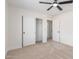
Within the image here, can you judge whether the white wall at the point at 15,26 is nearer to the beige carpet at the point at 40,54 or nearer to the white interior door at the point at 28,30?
the white interior door at the point at 28,30

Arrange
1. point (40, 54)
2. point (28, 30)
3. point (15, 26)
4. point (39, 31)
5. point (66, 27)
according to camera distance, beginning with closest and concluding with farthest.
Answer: point (40, 54) → point (15, 26) → point (28, 30) → point (66, 27) → point (39, 31)

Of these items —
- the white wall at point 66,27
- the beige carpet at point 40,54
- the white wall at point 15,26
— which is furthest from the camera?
the white wall at point 66,27

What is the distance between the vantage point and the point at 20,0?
11.6ft

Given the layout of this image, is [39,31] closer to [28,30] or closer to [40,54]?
[28,30]

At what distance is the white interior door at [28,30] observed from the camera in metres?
5.12

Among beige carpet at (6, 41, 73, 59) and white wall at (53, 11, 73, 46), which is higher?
white wall at (53, 11, 73, 46)

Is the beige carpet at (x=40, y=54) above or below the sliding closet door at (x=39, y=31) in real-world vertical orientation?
below

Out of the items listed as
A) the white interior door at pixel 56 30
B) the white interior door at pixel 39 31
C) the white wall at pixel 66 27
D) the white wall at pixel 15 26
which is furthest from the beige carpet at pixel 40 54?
the white interior door at pixel 39 31

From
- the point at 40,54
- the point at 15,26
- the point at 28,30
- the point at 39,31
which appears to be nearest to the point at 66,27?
the point at 39,31

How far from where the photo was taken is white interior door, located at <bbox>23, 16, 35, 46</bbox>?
5125mm

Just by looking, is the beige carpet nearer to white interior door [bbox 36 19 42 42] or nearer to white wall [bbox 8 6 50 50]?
white wall [bbox 8 6 50 50]

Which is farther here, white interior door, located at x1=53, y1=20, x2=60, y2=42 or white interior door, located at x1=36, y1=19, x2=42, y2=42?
white interior door, located at x1=36, y1=19, x2=42, y2=42

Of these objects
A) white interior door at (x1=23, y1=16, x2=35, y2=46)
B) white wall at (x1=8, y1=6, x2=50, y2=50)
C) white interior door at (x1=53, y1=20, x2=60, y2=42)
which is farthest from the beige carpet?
white interior door at (x1=53, y1=20, x2=60, y2=42)

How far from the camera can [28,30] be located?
5.35m
